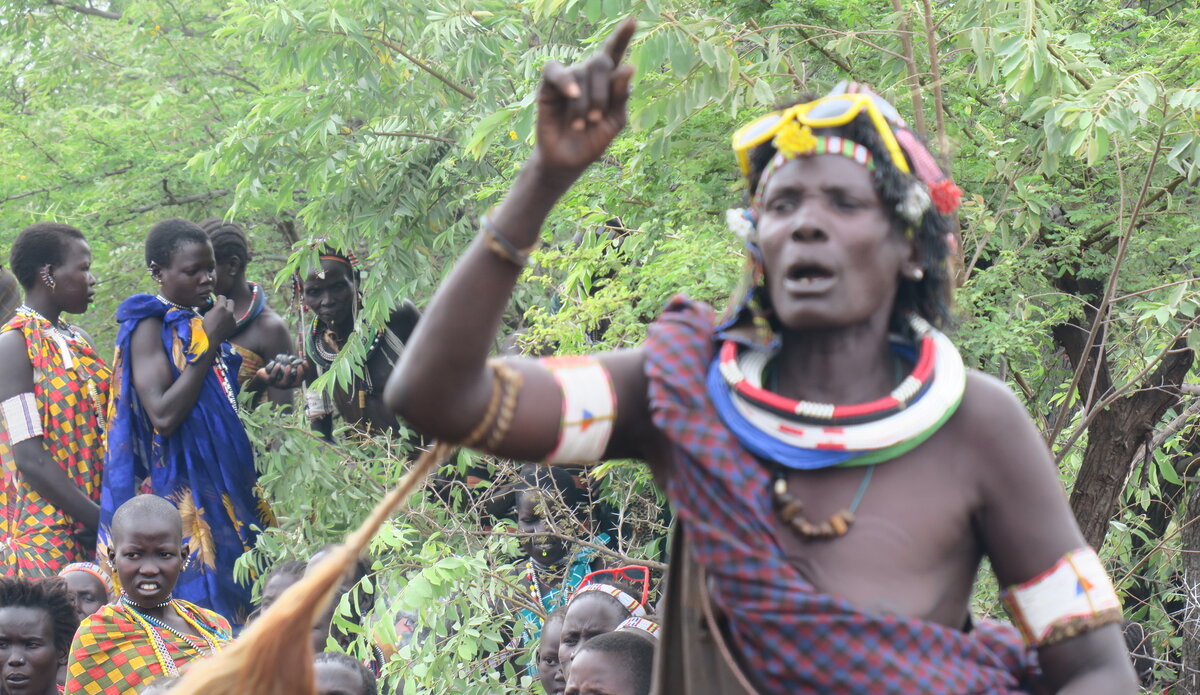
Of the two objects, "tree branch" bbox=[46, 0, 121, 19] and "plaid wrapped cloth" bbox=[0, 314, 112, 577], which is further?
"tree branch" bbox=[46, 0, 121, 19]

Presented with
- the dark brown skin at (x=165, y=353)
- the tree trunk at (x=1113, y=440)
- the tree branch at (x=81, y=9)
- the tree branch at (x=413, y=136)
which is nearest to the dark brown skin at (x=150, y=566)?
the dark brown skin at (x=165, y=353)

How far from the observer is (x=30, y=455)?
259 inches

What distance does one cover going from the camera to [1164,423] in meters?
5.89

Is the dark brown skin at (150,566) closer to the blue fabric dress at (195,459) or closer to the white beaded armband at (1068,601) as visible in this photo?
the blue fabric dress at (195,459)

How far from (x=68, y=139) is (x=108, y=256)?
2.65 feet

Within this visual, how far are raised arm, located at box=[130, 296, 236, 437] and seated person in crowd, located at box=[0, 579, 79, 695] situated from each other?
4.20ft

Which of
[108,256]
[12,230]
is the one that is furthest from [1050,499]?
[12,230]

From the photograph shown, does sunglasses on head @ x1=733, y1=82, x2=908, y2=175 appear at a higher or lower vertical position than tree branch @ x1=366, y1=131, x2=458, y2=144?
higher

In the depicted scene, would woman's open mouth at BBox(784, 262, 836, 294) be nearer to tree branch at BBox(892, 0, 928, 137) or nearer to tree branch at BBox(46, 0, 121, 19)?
tree branch at BBox(892, 0, 928, 137)

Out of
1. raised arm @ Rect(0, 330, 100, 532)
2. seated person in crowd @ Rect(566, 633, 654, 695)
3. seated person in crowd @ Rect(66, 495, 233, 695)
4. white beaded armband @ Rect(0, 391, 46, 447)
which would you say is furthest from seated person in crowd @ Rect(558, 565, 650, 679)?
white beaded armband @ Rect(0, 391, 46, 447)

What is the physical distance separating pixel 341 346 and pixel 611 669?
3.68 meters

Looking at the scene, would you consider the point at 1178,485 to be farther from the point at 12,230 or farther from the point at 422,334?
the point at 12,230

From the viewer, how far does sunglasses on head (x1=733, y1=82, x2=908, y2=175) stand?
2.18 meters

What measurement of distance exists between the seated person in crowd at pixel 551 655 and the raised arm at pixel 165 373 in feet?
7.69
